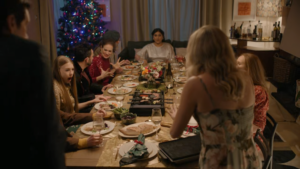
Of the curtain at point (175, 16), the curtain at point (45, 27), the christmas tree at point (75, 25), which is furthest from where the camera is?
the curtain at point (175, 16)

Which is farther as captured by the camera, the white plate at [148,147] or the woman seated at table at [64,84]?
the woman seated at table at [64,84]

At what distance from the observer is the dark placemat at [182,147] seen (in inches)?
60.4

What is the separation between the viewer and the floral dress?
1.37 meters

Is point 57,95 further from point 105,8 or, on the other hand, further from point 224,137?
point 105,8

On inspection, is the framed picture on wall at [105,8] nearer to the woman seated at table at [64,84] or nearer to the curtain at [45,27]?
the curtain at [45,27]

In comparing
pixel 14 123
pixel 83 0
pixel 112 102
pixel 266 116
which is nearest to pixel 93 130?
pixel 112 102

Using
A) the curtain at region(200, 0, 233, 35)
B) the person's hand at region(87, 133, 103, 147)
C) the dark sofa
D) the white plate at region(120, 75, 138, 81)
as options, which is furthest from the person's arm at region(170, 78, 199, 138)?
the curtain at region(200, 0, 233, 35)

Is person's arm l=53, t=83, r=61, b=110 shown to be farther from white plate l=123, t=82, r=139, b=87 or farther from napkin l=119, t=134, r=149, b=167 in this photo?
white plate l=123, t=82, r=139, b=87

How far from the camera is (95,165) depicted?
1518mm

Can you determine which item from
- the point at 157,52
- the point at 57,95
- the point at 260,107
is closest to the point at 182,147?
the point at 260,107

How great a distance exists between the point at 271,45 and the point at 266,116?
15.8 ft

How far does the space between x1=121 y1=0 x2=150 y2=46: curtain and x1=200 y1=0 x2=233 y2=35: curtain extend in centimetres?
139

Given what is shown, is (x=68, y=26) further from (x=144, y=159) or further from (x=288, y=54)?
(x=144, y=159)

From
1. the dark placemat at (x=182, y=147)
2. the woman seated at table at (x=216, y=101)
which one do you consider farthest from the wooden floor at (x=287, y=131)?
the woman seated at table at (x=216, y=101)
